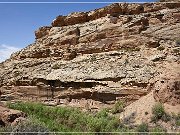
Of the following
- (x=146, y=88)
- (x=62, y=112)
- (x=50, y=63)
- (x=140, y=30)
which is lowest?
(x=62, y=112)

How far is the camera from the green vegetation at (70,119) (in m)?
17.7

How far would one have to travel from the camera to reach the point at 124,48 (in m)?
26.5

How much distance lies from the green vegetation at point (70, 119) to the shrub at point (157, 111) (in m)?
1.87

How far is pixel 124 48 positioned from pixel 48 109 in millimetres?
7420

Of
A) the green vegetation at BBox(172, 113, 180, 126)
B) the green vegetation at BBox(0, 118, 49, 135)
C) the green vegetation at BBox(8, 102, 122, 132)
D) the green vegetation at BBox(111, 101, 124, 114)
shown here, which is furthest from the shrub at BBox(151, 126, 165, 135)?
the green vegetation at BBox(0, 118, 49, 135)

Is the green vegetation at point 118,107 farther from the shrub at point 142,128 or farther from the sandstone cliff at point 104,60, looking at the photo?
the shrub at point 142,128

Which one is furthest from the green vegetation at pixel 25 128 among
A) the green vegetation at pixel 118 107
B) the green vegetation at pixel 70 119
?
the green vegetation at pixel 118 107

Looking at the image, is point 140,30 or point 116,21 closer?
point 140,30

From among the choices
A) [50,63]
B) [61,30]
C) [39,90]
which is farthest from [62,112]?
[61,30]

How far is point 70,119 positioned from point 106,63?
6157mm

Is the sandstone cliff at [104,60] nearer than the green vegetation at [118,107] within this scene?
No

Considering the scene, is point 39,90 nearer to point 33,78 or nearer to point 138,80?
point 33,78

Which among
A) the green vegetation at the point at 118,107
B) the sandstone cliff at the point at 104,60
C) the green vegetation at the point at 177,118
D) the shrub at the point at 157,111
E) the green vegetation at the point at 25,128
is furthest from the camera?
the sandstone cliff at the point at 104,60

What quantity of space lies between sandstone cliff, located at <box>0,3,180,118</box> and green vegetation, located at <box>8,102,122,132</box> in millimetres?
1759
